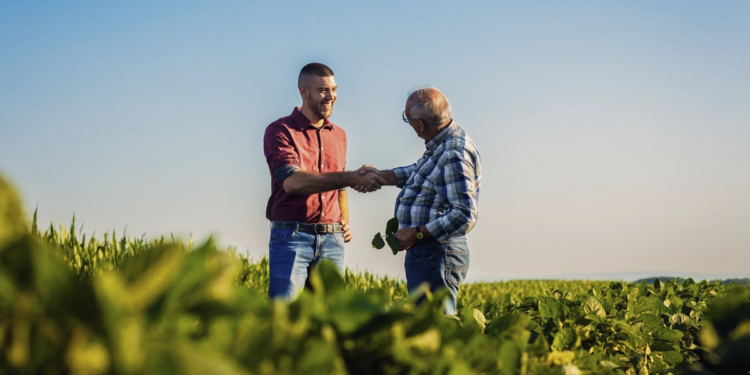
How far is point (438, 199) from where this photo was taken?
407cm

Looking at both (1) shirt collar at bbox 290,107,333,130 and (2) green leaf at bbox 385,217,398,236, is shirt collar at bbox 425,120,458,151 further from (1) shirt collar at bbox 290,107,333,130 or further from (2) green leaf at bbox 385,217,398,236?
(1) shirt collar at bbox 290,107,333,130

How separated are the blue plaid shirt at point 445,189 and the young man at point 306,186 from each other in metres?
0.86

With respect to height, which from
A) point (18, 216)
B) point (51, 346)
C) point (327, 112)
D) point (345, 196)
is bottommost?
point (51, 346)

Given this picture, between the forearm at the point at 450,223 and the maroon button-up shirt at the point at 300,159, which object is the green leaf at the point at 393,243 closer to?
the forearm at the point at 450,223

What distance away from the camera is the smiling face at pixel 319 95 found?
5379 millimetres

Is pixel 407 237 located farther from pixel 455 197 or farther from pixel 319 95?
pixel 319 95

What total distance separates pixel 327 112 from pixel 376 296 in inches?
172

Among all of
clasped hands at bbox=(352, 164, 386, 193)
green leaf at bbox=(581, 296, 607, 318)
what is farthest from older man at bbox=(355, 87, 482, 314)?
green leaf at bbox=(581, 296, 607, 318)

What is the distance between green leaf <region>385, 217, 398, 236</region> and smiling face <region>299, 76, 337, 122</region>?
1472 mm

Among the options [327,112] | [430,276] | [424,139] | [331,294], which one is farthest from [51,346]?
[327,112]

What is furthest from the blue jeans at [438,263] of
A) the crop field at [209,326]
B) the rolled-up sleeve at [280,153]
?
the crop field at [209,326]

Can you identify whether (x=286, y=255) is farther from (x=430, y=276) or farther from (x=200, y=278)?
(x=200, y=278)

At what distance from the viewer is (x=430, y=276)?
12.9 feet

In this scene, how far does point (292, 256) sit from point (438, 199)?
4.57 ft
